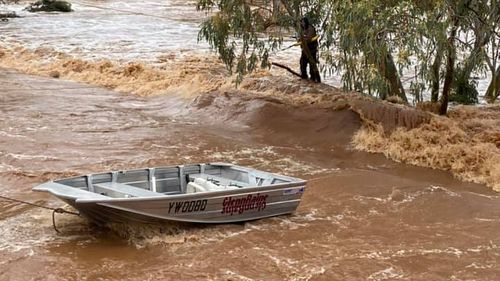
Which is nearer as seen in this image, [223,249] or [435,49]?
[223,249]

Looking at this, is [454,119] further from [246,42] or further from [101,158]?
[101,158]

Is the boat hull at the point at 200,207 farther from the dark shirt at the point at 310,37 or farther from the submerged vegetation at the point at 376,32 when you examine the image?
the dark shirt at the point at 310,37

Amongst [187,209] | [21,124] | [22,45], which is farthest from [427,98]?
[22,45]

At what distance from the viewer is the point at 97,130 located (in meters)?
15.3

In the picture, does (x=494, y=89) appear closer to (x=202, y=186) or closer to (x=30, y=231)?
(x=202, y=186)

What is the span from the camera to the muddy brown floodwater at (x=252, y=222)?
8289 mm

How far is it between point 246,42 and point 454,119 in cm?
483

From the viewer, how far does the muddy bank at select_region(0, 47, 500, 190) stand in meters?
13.4

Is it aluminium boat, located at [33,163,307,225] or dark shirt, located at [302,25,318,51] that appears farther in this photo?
dark shirt, located at [302,25,318,51]

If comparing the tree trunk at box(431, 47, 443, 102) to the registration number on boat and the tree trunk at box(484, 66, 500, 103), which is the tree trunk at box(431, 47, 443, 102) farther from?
the registration number on boat

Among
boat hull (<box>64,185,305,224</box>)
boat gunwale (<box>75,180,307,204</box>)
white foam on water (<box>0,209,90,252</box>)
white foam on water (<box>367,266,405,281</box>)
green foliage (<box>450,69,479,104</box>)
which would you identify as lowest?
white foam on water (<box>0,209,90,252</box>)

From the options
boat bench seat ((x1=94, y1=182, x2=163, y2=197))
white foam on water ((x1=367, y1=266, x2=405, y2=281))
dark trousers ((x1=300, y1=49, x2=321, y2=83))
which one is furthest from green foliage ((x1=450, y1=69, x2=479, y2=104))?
boat bench seat ((x1=94, y1=182, x2=163, y2=197))

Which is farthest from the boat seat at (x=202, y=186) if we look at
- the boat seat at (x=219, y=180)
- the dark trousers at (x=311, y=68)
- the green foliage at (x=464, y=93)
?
the green foliage at (x=464, y=93)

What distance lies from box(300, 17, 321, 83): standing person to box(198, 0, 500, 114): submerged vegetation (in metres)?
0.20
